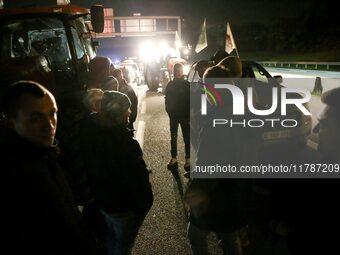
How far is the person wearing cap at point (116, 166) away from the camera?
2588mm

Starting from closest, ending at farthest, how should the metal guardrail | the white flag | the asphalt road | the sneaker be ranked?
the asphalt road → the sneaker → the white flag → the metal guardrail

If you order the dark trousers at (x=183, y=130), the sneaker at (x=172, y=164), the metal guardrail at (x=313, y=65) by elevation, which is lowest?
the metal guardrail at (x=313, y=65)

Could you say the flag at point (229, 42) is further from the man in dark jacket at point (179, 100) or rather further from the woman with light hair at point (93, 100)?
the woman with light hair at point (93, 100)

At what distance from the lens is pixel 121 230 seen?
2822mm

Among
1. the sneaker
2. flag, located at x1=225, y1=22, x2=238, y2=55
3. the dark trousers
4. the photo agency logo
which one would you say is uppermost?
flag, located at x1=225, y1=22, x2=238, y2=55

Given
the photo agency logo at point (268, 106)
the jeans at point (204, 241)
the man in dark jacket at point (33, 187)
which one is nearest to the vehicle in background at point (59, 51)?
the photo agency logo at point (268, 106)

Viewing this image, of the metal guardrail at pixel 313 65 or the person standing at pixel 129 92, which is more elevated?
the person standing at pixel 129 92

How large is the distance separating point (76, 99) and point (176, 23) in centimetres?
3752

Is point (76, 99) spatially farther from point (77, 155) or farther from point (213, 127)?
point (213, 127)

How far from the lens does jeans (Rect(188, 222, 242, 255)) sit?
2824 mm

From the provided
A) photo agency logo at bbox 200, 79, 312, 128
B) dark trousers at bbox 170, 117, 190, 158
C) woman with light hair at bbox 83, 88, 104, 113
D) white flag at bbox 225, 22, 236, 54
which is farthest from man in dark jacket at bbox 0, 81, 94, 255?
white flag at bbox 225, 22, 236, 54

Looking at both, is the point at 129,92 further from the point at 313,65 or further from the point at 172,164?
the point at 313,65

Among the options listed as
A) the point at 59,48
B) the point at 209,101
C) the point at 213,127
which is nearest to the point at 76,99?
the point at 59,48

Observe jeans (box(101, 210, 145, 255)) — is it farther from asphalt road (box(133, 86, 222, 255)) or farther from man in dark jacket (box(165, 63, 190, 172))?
man in dark jacket (box(165, 63, 190, 172))
